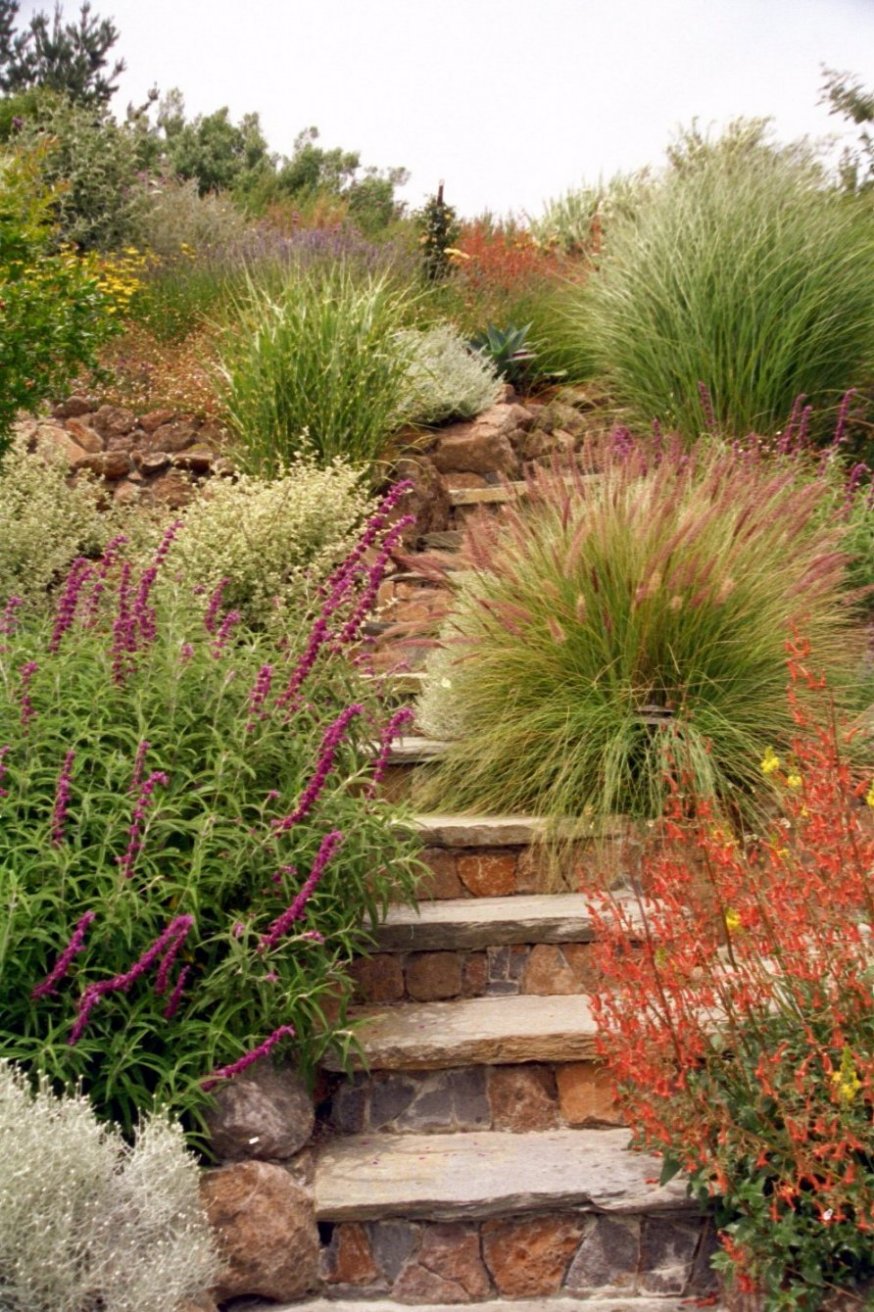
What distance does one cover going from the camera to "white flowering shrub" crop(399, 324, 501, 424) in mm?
8109

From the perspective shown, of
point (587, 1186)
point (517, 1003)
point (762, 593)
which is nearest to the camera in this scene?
point (587, 1186)

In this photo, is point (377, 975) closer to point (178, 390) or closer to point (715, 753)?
point (715, 753)

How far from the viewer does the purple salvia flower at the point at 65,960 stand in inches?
116

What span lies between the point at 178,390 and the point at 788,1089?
21.4 ft

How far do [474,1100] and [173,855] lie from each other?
3.39ft

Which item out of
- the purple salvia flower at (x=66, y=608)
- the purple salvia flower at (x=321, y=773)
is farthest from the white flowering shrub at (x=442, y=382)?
the purple salvia flower at (x=321, y=773)

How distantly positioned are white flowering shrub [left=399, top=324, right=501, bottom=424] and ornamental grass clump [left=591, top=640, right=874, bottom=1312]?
522 cm

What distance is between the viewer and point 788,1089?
2871 millimetres

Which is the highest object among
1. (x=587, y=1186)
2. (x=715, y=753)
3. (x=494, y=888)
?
(x=715, y=753)

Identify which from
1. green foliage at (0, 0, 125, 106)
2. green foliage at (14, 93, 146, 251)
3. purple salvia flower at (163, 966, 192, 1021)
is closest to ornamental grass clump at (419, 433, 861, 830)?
purple salvia flower at (163, 966, 192, 1021)

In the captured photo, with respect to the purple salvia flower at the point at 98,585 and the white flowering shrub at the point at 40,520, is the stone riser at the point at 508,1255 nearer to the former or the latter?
the purple salvia flower at the point at 98,585

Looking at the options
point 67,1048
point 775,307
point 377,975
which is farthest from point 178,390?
point 67,1048

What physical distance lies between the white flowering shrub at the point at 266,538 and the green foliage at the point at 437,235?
4754 mm

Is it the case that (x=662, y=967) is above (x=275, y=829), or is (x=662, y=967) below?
below
